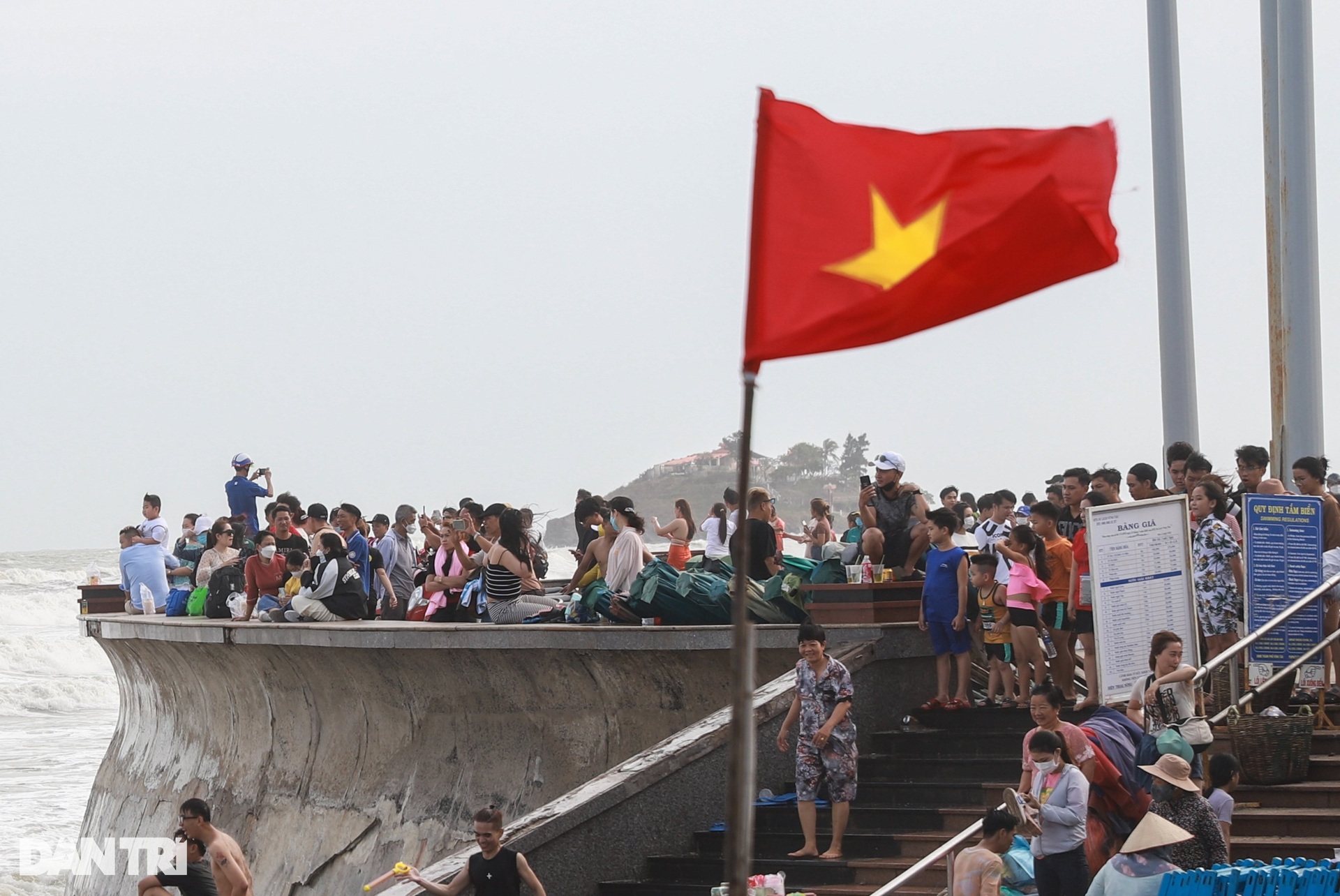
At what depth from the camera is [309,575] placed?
16578mm

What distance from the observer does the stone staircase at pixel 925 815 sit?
31.9 ft

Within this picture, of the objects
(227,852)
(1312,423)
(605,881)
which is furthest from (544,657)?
(1312,423)

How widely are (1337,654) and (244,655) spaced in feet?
35.0

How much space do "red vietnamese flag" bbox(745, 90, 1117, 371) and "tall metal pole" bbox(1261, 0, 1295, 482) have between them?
12.6m

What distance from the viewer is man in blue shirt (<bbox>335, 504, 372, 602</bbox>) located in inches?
703

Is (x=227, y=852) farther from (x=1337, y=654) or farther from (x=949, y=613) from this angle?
(x=1337, y=654)

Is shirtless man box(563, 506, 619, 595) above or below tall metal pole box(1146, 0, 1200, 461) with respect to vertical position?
below

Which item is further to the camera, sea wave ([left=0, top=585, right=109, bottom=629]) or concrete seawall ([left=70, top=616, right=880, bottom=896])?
sea wave ([left=0, top=585, right=109, bottom=629])

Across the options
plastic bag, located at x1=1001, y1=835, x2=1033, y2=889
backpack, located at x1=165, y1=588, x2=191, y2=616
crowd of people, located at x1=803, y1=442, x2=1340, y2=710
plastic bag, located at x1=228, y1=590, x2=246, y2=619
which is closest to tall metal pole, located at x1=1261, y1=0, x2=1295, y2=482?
crowd of people, located at x1=803, y1=442, x2=1340, y2=710

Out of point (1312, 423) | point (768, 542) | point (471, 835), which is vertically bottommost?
point (471, 835)

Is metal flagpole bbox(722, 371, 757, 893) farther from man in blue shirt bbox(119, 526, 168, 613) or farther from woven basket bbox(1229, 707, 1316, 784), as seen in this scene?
man in blue shirt bbox(119, 526, 168, 613)

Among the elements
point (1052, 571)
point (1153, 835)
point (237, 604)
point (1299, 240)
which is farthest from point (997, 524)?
point (237, 604)
